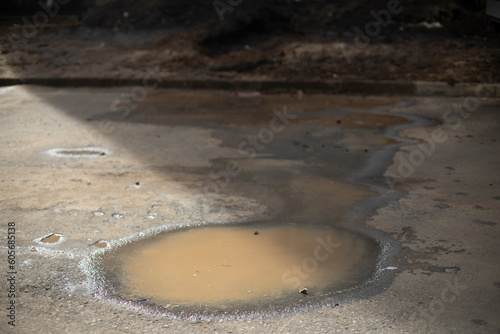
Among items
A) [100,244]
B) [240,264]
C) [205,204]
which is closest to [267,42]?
[205,204]

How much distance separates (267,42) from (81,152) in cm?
609

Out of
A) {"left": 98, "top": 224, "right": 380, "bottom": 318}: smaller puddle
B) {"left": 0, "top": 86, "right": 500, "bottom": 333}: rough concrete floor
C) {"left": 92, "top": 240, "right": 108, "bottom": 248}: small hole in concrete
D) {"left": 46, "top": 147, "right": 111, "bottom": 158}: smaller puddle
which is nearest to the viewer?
{"left": 0, "top": 86, "right": 500, "bottom": 333}: rough concrete floor

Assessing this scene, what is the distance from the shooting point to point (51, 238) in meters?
3.34

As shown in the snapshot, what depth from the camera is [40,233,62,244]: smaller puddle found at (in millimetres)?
3293

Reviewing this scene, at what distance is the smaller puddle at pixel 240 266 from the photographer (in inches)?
105

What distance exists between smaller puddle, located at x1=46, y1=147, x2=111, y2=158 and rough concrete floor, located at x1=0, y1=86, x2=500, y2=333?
0.11 m

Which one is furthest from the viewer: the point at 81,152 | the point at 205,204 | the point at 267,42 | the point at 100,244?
the point at 267,42

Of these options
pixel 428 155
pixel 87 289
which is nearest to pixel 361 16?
pixel 428 155

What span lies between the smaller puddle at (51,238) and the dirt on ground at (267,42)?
609 centimetres

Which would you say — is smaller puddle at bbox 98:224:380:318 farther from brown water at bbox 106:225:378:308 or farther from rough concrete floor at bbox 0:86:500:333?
rough concrete floor at bbox 0:86:500:333

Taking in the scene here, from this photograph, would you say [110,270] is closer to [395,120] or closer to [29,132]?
[29,132]

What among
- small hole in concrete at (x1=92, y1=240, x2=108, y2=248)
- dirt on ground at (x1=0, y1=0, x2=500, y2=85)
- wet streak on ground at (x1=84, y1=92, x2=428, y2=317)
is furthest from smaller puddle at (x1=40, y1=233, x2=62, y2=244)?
dirt on ground at (x1=0, y1=0, x2=500, y2=85)

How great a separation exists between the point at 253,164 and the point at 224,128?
60.0 inches

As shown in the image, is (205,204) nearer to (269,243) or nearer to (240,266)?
(269,243)
